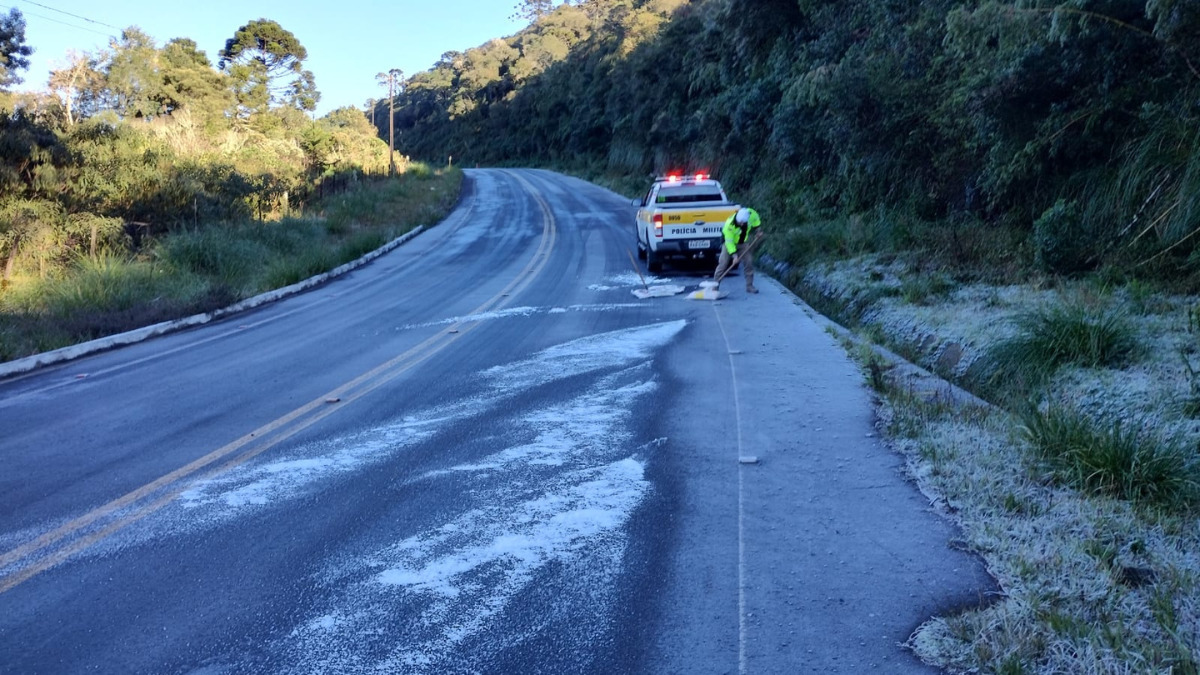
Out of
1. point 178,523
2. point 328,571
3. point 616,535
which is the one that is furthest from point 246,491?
point 616,535

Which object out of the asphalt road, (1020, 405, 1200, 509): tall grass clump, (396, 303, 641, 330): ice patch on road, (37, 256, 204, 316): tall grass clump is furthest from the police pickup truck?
(1020, 405, 1200, 509): tall grass clump

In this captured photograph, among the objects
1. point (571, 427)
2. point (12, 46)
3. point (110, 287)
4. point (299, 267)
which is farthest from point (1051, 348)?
point (12, 46)

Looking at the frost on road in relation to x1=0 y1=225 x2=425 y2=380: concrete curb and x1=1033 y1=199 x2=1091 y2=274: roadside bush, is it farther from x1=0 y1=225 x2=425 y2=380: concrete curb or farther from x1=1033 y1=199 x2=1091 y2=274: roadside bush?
x1=0 y1=225 x2=425 y2=380: concrete curb

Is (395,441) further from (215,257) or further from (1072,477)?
(215,257)

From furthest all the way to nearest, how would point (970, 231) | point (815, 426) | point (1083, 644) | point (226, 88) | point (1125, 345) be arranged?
point (226, 88) → point (970, 231) → point (1125, 345) → point (815, 426) → point (1083, 644)

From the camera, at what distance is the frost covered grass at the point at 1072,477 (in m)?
3.77

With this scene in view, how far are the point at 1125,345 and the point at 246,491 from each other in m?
7.19

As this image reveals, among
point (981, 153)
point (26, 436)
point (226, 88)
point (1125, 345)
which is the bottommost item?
point (26, 436)

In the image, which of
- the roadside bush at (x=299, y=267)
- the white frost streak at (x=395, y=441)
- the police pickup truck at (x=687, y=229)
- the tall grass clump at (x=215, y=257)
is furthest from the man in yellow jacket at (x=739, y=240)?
the tall grass clump at (x=215, y=257)

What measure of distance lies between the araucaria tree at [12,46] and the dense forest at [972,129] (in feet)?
71.6

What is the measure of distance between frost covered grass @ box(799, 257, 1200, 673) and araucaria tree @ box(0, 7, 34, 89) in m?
27.8

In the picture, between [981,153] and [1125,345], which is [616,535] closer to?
[1125,345]

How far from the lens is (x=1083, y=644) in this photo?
145 inches

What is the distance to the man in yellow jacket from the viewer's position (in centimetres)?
1552
